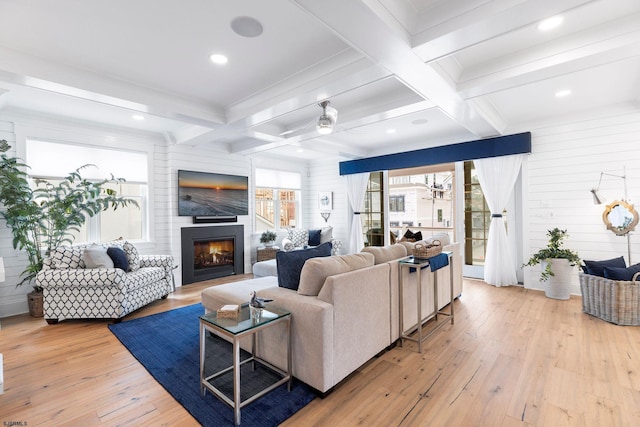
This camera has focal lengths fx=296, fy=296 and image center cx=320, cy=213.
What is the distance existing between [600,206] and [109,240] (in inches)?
291

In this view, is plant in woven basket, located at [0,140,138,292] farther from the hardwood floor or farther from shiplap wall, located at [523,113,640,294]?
shiplap wall, located at [523,113,640,294]

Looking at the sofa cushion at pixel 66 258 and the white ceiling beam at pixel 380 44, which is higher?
the white ceiling beam at pixel 380 44

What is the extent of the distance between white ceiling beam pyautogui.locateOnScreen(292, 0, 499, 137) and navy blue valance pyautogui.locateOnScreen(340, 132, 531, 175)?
192 cm

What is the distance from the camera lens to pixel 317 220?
7723mm

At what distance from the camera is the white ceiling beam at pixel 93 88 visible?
8.64ft

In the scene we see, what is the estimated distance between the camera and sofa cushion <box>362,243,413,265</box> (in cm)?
285

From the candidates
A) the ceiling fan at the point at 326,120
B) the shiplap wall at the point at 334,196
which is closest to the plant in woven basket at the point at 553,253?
the ceiling fan at the point at 326,120

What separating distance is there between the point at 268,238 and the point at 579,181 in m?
5.48

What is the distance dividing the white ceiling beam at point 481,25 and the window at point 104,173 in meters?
4.80

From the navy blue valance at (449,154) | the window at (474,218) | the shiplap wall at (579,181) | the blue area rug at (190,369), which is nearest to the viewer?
the blue area rug at (190,369)

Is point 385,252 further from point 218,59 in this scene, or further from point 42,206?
point 42,206

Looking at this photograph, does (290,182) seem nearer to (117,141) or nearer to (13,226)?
(117,141)

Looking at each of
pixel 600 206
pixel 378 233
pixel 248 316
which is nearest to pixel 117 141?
pixel 248 316

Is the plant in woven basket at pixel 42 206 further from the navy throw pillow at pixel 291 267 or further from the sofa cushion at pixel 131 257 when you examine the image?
the navy throw pillow at pixel 291 267
